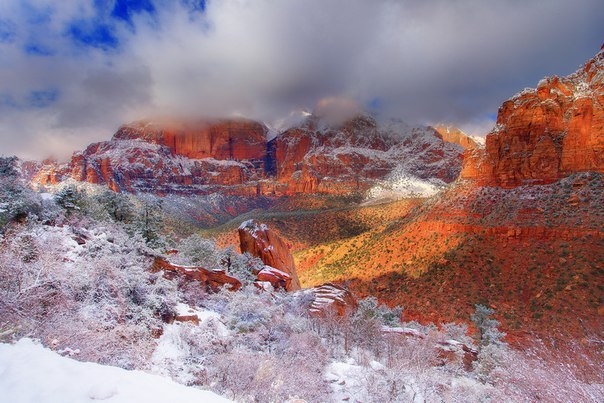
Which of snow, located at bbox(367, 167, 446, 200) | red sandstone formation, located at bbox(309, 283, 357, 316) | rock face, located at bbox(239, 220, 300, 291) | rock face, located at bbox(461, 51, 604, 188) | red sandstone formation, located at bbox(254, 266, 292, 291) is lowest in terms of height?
red sandstone formation, located at bbox(309, 283, 357, 316)

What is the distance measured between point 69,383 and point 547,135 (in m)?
50.3

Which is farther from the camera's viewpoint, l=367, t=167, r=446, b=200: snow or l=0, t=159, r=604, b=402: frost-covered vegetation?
l=367, t=167, r=446, b=200: snow

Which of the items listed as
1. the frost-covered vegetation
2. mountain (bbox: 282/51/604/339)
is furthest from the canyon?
the frost-covered vegetation

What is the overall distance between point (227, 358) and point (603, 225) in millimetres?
35761

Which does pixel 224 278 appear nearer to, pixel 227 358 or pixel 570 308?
pixel 227 358

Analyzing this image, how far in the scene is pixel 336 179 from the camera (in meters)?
160

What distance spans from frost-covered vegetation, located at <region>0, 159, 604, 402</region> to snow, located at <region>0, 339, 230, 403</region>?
111cm

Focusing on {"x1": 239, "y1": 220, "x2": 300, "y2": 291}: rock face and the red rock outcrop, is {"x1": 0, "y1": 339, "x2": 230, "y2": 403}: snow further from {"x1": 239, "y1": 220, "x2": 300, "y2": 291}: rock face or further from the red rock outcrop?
{"x1": 239, "y1": 220, "x2": 300, "y2": 291}: rock face

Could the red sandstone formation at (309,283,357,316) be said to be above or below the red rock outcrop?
below

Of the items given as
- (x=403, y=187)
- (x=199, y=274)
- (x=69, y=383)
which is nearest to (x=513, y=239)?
(x=199, y=274)

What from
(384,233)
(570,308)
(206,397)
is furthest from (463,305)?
(206,397)

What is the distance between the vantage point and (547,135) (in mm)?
40656

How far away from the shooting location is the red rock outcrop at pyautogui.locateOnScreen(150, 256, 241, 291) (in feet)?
48.8

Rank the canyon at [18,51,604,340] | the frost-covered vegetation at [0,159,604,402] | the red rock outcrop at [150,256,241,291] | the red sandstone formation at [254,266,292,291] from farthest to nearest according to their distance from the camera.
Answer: the canyon at [18,51,604,340] < the red sandstone formation at [254,266,292,291] < the red rock outcrop at [150,256,241,291] < the frost-covered vegetation at [0,159,604,402]
